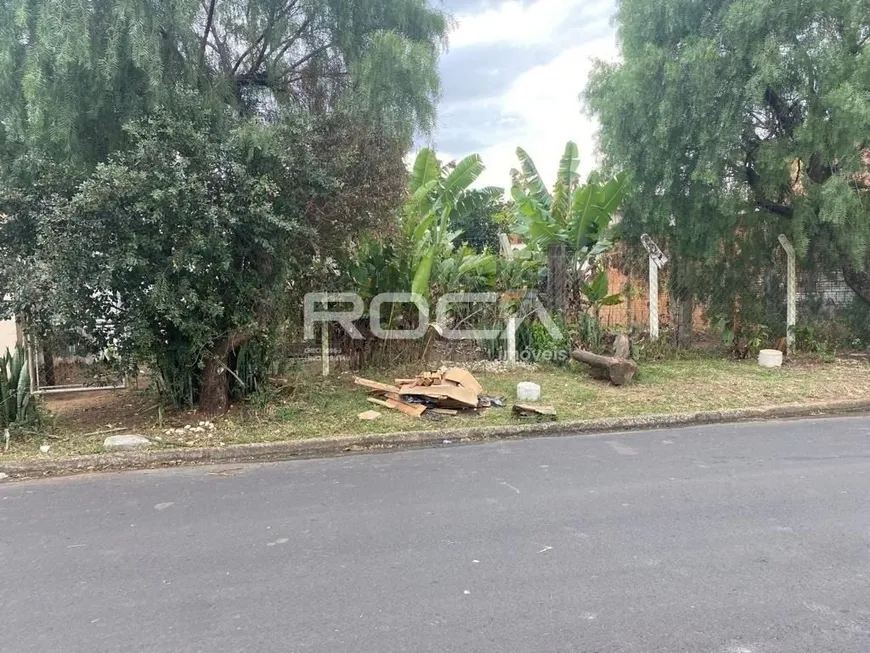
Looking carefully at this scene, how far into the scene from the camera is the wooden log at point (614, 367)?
29.8 ft

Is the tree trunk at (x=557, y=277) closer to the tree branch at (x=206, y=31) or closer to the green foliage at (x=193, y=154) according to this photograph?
the green foliage at (x=193, y=154)

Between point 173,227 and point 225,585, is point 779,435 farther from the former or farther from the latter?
point 173,227

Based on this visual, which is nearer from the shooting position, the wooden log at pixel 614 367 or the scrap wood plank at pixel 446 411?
the scrap wood plank at pixel 446 411

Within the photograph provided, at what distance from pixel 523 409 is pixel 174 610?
5003mm

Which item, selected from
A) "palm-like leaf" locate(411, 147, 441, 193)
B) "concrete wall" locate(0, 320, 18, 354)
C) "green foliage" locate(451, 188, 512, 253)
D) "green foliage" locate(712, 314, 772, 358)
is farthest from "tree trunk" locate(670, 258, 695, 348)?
"concrete wall" locate(0, 320, 18, 354)

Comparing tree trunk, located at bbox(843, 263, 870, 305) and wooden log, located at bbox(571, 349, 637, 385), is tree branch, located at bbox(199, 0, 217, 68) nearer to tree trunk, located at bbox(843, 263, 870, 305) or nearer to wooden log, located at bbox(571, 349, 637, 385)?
wooden log, located at bbox(571, 349, 637, 385)

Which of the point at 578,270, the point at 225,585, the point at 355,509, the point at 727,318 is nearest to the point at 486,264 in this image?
the point at 578,270

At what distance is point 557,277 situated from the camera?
10.9 meters

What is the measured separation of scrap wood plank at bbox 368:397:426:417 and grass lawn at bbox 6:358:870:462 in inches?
4.4

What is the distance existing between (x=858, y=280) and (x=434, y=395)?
29.1 feet

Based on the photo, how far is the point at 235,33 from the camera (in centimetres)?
716

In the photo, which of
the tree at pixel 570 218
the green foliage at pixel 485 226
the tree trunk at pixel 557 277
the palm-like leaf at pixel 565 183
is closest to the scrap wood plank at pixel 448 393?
the tree trunk at pixel 557 277

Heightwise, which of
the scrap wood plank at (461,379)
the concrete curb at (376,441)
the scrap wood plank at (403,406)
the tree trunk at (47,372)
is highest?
the tree trunk at (47,372)

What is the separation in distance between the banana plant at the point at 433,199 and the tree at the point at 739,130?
2819mm
